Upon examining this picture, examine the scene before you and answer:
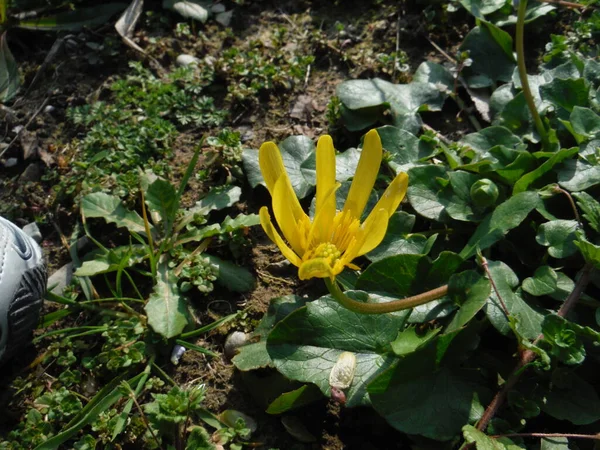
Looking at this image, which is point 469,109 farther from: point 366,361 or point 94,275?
point 94,275

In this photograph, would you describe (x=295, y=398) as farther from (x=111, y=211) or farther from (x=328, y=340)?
(x=111, y=211)

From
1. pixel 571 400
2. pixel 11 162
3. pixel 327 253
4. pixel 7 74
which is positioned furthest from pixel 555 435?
pixel 7 74

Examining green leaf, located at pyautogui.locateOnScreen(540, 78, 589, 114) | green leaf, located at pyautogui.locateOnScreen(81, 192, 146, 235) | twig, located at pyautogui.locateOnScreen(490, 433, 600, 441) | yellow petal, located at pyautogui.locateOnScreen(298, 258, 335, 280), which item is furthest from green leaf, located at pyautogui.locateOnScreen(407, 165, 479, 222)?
green leaf, located at pyautogui.locateOnScreen(81, 192, 146, 235)

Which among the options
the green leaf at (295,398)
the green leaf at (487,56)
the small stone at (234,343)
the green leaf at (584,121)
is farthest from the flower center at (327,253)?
the green leaf at (487,56)

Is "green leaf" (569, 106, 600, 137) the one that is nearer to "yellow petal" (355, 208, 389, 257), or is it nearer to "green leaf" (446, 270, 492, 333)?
"green leaf" (446, 270, 492, 333)

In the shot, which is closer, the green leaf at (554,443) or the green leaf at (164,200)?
the green leaf at (554,443)

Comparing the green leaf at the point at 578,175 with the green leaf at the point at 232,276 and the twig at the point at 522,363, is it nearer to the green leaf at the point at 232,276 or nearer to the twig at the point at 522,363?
the twig at the point at 522,363
